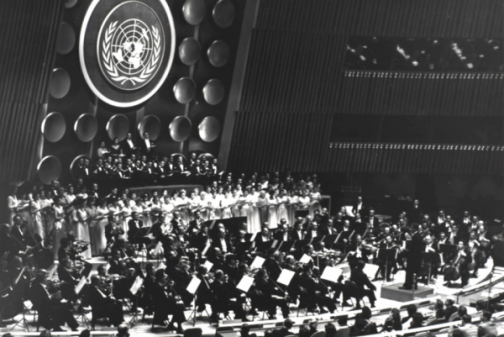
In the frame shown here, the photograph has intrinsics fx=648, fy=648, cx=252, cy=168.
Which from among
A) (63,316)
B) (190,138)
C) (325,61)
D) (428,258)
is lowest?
(63,316)

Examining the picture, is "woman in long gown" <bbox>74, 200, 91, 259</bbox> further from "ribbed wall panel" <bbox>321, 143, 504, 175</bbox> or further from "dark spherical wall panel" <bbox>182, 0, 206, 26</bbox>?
"ribbed wall panel" <bbox>321, 143, 504, 175</bbox>

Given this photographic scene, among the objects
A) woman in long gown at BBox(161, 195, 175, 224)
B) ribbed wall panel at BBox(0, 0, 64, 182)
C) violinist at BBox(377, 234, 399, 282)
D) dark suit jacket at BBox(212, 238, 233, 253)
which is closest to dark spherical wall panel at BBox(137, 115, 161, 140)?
woman in long gown at BBox(161, 195, 175, 224)

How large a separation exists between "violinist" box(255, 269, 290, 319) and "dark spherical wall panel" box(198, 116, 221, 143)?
38.8 feet

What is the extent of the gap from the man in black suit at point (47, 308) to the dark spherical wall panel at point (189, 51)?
1295cm

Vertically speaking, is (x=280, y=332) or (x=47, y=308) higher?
(x=280, y=332)

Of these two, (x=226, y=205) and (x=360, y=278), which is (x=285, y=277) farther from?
(x=226, y=205)

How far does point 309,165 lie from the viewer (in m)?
25.0

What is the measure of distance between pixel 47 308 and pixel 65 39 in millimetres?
9929

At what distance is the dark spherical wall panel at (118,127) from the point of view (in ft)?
68.1

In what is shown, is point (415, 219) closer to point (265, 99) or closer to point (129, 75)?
point (265, 99)

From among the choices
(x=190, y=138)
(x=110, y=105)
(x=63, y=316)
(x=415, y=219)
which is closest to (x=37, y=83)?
(x=110, y=105)

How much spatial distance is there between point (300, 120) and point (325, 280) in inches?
470

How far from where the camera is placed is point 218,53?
23.2m

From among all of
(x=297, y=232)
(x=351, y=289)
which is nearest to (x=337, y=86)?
(x=297, y=232)
